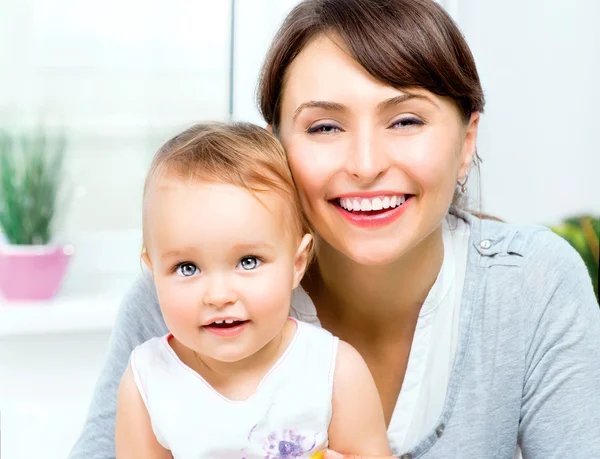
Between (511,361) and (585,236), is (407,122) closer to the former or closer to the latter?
(511,361)

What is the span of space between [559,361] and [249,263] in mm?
609

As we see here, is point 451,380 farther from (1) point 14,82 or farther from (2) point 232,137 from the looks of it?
(1) point 14,82

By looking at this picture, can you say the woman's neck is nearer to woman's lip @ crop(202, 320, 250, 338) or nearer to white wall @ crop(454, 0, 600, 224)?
woman's lip @ crop(202, 320, 250, 338)

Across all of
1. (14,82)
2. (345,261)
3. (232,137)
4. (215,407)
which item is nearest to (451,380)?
(345,261)

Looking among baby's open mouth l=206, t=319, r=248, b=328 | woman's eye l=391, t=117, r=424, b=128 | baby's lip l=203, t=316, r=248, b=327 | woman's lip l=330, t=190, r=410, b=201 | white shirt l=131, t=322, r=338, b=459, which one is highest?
woman's eye l=391, t=117, r=424, b=128

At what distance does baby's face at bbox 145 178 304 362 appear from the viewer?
1.17 meters

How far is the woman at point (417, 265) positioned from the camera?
135 cm

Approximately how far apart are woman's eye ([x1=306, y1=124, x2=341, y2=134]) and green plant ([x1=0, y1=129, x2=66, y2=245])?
1214mm

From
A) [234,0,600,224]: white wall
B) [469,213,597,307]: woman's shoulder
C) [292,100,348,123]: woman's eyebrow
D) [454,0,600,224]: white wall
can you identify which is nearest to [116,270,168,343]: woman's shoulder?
[292,100,348,123]: woman's eyebrow

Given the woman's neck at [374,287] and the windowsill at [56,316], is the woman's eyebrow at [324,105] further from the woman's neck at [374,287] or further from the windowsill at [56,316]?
the windowsill at [56,316]

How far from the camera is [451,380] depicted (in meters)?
1.51

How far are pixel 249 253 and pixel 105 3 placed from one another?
1.51 meters

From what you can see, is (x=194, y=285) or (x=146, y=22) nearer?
(x=194, y=285)

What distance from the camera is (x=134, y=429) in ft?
4.23
